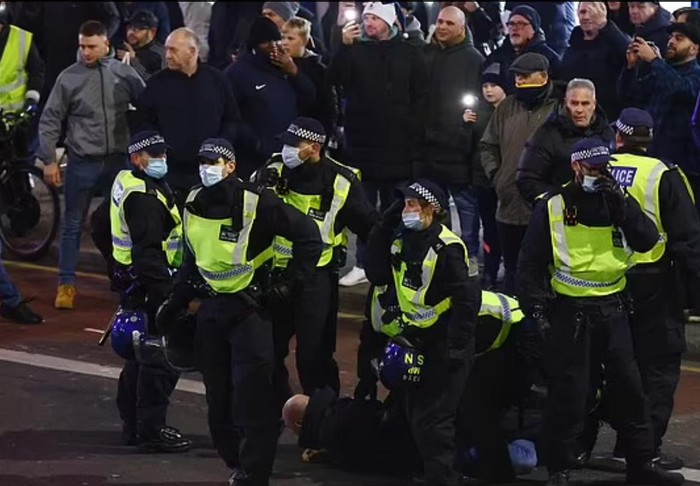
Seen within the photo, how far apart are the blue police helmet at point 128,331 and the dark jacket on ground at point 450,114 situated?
4014 mm

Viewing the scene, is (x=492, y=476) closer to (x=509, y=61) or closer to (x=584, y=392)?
(x=584, y=392)

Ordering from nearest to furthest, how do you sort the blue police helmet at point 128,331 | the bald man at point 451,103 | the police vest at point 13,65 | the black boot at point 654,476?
the black boot at point 654,476 < the blue police helmet at point 128,331 < the bald man at point 451,103 < the police vest at point 13,65

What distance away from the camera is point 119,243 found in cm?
1062

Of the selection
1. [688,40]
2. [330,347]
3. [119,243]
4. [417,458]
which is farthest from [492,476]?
[688,40]

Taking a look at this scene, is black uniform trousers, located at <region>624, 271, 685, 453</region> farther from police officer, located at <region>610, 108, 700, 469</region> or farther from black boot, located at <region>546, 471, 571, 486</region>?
black boot, located at <region>546, 471, 571, 486</region>

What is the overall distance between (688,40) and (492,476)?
4.15 metres

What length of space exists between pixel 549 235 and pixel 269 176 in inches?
74.5

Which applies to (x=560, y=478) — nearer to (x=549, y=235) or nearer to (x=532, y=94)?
(x=549, y=235)

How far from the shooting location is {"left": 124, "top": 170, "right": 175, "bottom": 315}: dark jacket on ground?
10422 millimetres

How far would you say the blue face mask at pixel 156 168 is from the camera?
10.7m

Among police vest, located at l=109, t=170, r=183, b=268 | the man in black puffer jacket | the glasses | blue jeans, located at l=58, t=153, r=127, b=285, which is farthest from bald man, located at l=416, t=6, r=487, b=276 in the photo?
police vest, located at l=109, t=170, r=183, b=268

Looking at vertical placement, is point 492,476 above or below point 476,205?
below

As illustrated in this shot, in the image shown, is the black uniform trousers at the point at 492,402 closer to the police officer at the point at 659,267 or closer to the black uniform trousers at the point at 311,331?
the police officer at the point at 659,267

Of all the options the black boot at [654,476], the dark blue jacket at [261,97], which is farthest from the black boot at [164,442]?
the dark blue jacket at [261,97]
